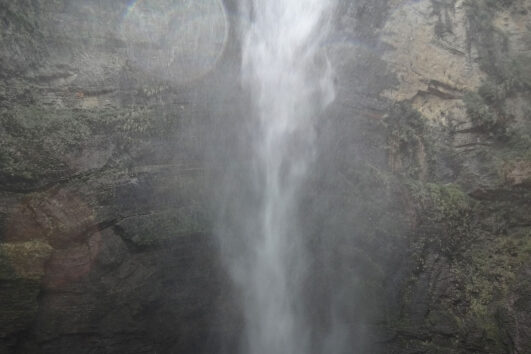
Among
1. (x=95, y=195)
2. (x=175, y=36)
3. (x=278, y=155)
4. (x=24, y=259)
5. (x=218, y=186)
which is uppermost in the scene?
(x=175, y=36)

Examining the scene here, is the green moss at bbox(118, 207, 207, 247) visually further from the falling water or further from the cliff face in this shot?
the falling water

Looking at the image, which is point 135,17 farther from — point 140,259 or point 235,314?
point 235,314

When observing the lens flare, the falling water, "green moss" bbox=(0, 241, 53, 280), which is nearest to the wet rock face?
"green moss" bbox=(0, 241, 53, 280)

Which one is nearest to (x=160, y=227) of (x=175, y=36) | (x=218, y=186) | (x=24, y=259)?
(x=218, y=186)

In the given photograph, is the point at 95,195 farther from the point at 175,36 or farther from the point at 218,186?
the point at 175,36

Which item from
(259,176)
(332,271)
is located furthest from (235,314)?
(259,176)

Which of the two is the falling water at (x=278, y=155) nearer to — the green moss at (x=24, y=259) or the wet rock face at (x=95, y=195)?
the wet rock face at (x=95, y=195)
